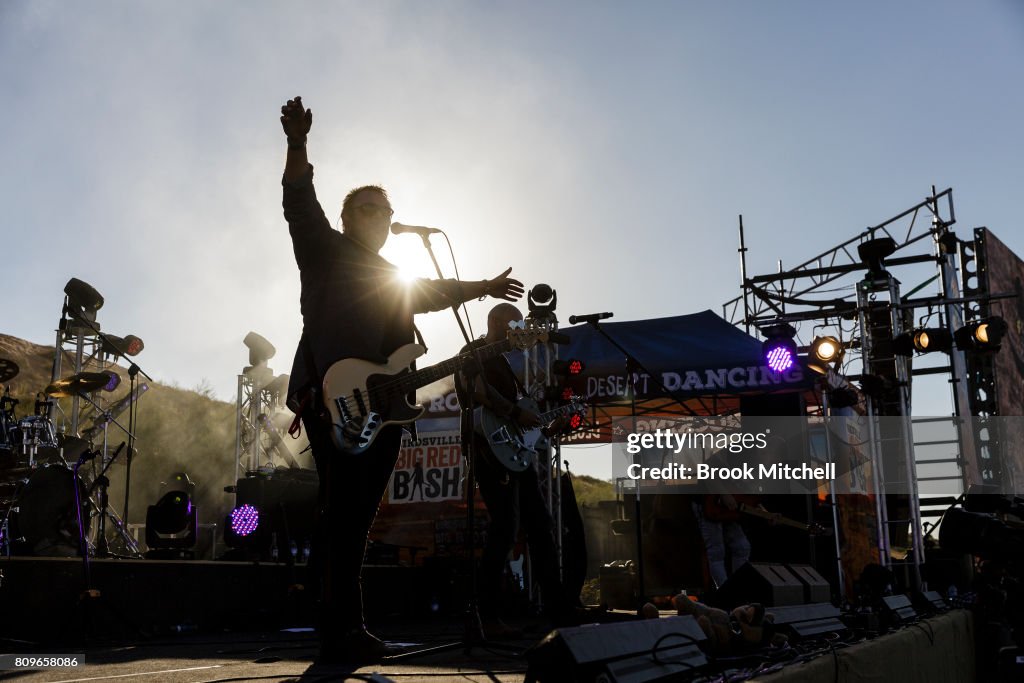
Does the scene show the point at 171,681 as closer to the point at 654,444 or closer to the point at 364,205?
the point at 364,205

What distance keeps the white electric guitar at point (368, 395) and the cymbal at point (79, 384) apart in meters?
10.1

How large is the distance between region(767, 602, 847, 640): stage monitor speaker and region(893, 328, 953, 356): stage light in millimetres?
8044

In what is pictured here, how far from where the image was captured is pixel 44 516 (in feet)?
24.0

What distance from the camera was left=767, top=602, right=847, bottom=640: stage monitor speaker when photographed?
2.96m

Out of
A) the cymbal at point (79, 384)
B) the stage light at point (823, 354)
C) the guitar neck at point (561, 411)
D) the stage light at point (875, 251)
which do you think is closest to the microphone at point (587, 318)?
the guitar neck at point (561, 411)

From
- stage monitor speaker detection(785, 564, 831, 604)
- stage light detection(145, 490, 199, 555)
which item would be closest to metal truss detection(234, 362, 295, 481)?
stage light detection(145, 490, 199, 555)

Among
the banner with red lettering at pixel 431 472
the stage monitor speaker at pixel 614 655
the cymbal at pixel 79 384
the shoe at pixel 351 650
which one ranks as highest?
the cymbal at pixel 79 384

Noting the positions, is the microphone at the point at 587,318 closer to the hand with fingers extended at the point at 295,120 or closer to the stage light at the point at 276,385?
the hand with fingers extended at the point at 295,120

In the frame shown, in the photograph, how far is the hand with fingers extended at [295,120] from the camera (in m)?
2.92

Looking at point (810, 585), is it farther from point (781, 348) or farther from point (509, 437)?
point (781, 348)

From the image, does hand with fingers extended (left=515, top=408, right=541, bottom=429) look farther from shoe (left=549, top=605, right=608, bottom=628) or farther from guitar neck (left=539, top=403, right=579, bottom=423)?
shoe (left=549, top=605, right=608, bottom=628)

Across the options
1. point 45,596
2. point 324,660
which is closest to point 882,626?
point 324,660

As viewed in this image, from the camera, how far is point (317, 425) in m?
3.05

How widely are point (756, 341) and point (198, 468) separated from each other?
2465 cm
